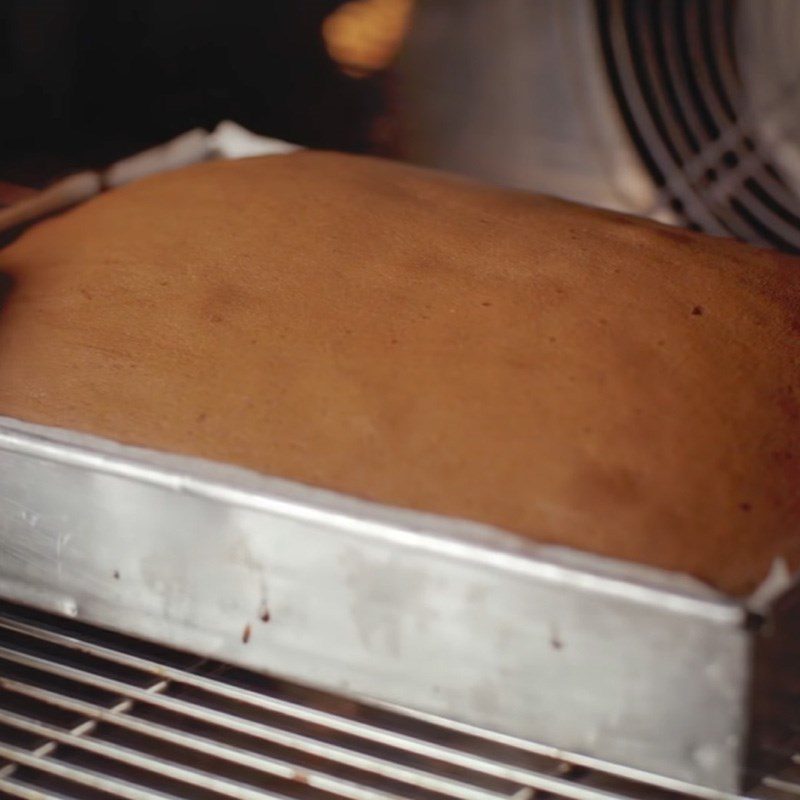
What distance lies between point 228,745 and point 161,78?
1189mm

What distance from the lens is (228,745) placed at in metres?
0.84

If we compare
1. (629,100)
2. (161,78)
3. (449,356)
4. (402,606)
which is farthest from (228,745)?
(161,78)

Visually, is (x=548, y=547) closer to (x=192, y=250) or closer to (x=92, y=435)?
(x=92, y=435)

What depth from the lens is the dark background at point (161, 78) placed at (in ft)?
5.30

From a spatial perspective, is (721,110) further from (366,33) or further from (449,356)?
(449,356)

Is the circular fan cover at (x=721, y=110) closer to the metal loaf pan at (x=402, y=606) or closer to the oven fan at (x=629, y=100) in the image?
the oven fan at (x=629, y=100)

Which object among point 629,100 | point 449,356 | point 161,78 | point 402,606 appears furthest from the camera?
point 161,78

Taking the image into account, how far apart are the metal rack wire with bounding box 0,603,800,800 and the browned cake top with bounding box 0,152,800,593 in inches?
7.1

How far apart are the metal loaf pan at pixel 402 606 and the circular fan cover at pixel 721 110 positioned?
888 millimetres

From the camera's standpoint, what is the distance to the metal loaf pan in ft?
2.31

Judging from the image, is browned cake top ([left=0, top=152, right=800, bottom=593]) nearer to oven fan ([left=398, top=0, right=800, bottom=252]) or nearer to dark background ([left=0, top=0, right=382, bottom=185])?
oven fan ([left=398, top=0, right=800, bottom=252])

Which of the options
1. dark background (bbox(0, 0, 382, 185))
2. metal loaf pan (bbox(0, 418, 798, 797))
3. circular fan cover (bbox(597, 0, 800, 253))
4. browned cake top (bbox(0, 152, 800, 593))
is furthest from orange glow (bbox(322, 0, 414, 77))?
metal loaf pan (bbox(0, 418, 798, 797))

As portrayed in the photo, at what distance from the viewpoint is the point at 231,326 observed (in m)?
0.97

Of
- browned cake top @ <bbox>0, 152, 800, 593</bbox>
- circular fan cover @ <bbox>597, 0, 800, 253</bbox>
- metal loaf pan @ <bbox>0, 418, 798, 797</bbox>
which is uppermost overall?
circular fan cover @ <bbox>597, 0, 800, 253</bbox>
